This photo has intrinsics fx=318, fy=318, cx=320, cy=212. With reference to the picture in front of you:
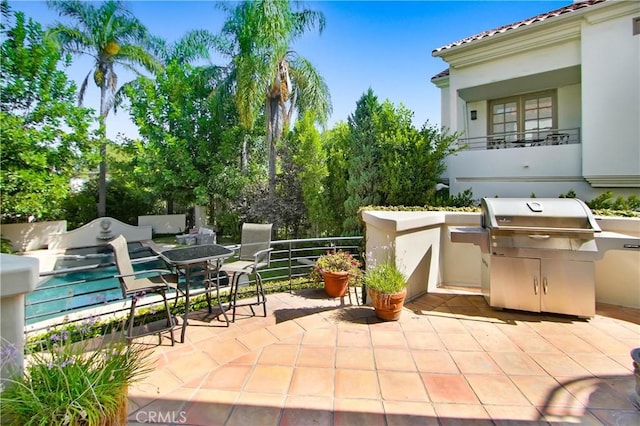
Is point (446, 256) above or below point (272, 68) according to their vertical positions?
below

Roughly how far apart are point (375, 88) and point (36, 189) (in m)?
12.6

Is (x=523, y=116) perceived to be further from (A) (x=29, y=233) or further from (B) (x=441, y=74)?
(A) (x=29, y=233)

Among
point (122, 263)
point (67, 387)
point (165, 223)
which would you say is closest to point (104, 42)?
point (165, 223)

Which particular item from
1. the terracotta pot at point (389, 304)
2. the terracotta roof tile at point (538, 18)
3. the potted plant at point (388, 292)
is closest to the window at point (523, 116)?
the terracotta roof tile at point (538, 18)

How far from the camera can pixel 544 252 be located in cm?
360

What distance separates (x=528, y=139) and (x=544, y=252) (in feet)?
23.6

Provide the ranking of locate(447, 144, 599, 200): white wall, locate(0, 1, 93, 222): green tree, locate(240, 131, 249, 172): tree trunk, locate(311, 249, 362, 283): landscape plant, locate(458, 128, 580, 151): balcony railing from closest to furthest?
locate(311, 249, 362, 283): landscape plant → locate(447, 144, 599, 200): white wall → locate(458, 128, 580, 151): balcony railing → locate(0, 1, 93, 222): green tree → locate(240, 131, 249, 172): tree trunk

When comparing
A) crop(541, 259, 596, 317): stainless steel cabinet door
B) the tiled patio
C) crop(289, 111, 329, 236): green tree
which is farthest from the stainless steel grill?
crop(289, 111, 329, 236): green tree

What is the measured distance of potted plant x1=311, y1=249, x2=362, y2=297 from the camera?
4.76 m

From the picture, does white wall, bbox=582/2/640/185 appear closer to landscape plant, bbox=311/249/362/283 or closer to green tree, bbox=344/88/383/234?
green tree, bbox=344/88/383/234

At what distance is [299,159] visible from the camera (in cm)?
1321

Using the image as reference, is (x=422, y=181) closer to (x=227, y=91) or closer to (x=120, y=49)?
(x=227, y=91)

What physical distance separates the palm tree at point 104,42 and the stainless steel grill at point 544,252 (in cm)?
1663

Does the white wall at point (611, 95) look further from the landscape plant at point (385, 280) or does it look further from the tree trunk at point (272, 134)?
the tree trunk at point (272, 134)
